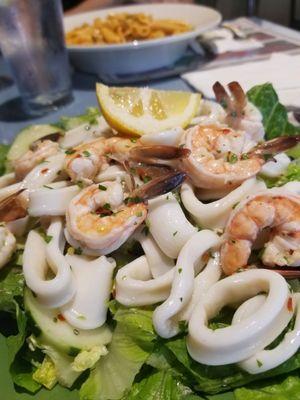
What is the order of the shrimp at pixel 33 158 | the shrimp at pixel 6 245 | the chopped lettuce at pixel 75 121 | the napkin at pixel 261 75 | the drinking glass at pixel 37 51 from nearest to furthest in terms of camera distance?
the shrimp at pixel 6 245 → the shrimp at pixel 33 158 → the chopped lettuce at pixel 75 121 → the napkin at pixel 261 75 → the drinking glass at pixel 37 51

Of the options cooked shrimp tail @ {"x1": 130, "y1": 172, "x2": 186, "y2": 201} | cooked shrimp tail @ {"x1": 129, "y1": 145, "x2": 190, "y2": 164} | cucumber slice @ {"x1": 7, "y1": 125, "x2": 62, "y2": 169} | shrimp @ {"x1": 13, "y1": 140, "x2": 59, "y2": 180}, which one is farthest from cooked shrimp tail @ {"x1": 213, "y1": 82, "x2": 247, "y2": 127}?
cucumber slice @ {"x1": 7, "y1": 125, "x2": 62, "y2": 169}

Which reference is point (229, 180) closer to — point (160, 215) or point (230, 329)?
point (160, 215)

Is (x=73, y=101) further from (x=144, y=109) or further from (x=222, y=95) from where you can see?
(x=222, y=95)

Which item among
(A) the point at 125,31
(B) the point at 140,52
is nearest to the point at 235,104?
(B) the point at 140,52

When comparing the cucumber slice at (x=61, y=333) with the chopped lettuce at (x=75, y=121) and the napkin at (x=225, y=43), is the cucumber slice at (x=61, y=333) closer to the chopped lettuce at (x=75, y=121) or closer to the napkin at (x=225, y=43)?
the chopped lettuce at (x=75, y=121)

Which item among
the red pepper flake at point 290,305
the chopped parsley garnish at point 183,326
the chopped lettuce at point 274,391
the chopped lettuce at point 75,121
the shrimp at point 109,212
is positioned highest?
the shrimp at point 109,212

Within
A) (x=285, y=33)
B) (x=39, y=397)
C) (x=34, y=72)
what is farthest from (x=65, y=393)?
(x=285, y=33)

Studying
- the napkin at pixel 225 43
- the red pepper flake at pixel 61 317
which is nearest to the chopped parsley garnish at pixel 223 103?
the red pepper flake at pixel 61 317
